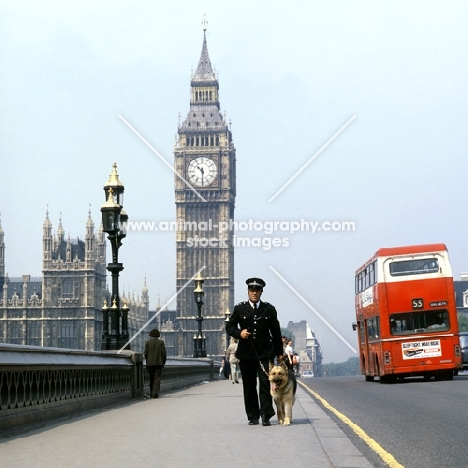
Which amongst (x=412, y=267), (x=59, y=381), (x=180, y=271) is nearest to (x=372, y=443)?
(x=59, y=381)

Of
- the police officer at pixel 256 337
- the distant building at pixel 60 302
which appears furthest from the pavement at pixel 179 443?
the distant building at pixel 60 302

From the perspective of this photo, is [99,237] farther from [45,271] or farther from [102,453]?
[102,453]

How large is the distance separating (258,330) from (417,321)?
16606mm

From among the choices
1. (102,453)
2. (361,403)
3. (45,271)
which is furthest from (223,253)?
(102,453)

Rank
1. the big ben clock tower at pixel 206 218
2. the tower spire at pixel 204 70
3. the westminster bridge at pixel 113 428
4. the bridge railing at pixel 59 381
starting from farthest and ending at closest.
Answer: the tower spire at pixel 204 70, the big ben clock tower at pixel 206 218, the bridge railing at pixel 59 381, the westminster bridge at pixel 113 428

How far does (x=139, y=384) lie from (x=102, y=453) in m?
13.2

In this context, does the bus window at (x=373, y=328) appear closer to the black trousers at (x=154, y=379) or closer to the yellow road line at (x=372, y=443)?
the black trousers at (x=154, y=379)

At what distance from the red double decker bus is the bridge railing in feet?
27.3

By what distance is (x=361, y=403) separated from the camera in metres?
19.3

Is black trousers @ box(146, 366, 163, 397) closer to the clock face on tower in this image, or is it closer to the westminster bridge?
the westminster bridge

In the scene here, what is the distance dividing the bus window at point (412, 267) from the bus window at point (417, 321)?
→ 3.76 ft

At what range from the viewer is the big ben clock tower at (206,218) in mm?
143375

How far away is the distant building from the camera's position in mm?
132250

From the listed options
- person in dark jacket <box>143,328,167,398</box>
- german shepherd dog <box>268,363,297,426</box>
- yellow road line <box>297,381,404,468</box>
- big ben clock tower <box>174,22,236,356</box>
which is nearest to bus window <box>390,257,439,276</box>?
person in dark jacket <box>143,328,167,398</box>
